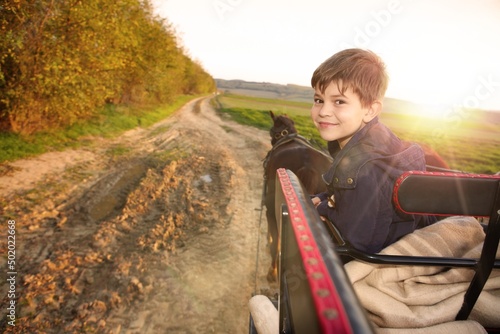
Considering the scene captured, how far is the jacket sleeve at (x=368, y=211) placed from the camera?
4.45ft

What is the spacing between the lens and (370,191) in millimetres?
1357

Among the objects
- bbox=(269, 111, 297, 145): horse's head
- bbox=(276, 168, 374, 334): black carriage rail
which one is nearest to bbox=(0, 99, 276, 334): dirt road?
bbox=(269, 111, 297, 145): horse's head

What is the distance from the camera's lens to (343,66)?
5.56 ft

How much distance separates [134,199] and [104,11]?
610 cm

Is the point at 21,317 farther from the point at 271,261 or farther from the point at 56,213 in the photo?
the point at 271,261

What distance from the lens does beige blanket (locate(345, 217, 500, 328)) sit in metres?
1.11

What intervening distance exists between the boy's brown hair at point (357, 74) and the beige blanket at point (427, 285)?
892 mm

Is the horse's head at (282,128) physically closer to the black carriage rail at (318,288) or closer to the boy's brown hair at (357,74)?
the boy's brown hair at (357,74)

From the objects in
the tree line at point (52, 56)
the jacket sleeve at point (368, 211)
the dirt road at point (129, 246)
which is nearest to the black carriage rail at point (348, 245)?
the jacket sleeve at point (368, 211)

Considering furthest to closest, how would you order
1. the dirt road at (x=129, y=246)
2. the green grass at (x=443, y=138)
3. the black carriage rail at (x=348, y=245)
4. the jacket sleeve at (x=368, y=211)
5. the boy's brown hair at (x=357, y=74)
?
the green grass at (x=443, y=138) → the dirt road at (x=129, y=246) → the boy's brown hair at (x=357, y=74) → the jacket sleeve at (x=368, y=211) → the black carriage rail at (x=348, y=245)

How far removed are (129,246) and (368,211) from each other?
3694 millimetres

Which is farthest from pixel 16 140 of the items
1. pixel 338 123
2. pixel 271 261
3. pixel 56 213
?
pixel 338 123

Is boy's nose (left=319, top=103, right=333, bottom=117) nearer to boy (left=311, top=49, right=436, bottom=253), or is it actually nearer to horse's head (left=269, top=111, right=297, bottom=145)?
boy (left=311, top=49, right=436, bottom=253)

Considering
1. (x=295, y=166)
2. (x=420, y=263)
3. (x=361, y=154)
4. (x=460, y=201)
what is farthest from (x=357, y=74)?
(x=295, y=166)
